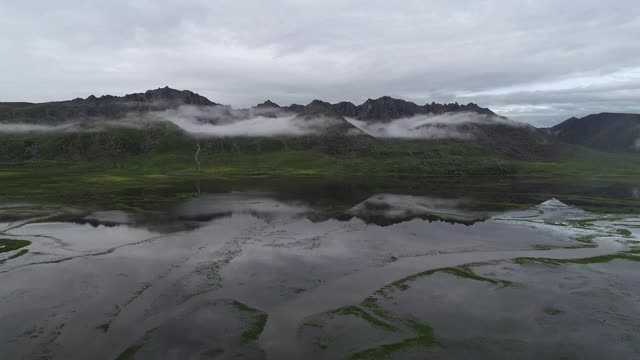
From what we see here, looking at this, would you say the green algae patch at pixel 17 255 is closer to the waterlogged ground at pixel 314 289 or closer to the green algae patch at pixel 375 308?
the waterlogged ground at pixel 314 289

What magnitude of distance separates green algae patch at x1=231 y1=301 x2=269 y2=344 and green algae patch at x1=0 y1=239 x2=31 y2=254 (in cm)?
3828

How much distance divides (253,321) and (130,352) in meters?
9.69

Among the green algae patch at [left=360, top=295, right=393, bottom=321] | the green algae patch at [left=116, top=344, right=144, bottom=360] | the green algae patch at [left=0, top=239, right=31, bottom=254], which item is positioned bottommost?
the green algae patch at [left=0, top=239, right=31, bottom=254]

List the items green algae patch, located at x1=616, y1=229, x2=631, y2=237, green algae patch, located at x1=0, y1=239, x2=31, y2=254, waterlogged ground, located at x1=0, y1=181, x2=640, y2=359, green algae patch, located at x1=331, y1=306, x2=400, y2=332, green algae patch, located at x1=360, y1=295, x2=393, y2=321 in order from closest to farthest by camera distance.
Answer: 1. waterlogged ground, located at x1=0, y1=181, x2=640, y2=359
2. green algae patch, located at x1=331, y1=306, x2=400, y2=332
3. green algae patch, located at x1=360, y1=295, x2=393, y2=321
4. green algae patch, located at x1=0, y1=239, x2=31, y2=254
5. green algae patch, located at x1=616, y1=229, x2=631, y2=237

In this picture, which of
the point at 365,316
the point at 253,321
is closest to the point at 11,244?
the point at 253,321

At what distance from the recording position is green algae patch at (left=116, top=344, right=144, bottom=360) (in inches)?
1161

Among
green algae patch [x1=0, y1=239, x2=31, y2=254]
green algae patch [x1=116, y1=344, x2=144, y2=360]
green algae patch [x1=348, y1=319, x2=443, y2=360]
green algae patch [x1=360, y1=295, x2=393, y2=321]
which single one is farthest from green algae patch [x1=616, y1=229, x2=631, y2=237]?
green algae patch [x1=0, y1=239, x2=31, y2=254]

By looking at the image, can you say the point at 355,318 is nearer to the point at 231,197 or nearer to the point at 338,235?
the point at 338,235

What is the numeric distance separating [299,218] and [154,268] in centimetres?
3888

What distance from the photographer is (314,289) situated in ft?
143

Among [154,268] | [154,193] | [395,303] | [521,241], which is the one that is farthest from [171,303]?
[154,193]

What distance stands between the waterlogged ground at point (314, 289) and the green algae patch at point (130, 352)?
2.9 inches

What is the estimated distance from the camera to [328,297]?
41.7m

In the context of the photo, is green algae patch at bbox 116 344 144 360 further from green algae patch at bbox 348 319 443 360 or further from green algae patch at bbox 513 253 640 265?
green algae patch at bbox 513 253 640 265
